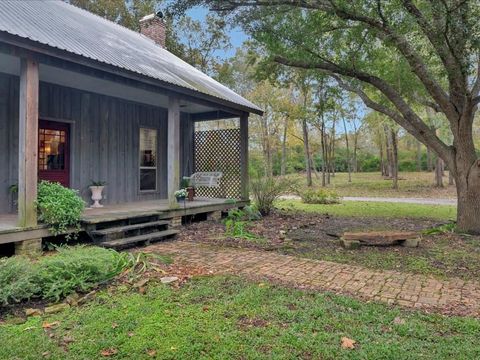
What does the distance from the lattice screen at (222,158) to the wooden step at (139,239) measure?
4.02 meters

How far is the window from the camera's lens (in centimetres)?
983

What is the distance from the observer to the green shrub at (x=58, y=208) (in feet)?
17.3

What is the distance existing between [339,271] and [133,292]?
2507mm

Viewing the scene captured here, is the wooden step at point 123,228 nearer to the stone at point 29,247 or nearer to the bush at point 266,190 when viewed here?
the stone at point 29,247

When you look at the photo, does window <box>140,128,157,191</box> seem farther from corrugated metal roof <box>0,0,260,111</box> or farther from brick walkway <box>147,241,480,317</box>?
brick walkway <box>147,241,480,317</box>

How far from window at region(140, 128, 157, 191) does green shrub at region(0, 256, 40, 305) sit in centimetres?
626

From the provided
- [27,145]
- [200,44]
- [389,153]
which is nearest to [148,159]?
[27,145]

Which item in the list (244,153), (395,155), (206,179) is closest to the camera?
(206,179)

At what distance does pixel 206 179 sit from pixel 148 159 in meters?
1.71

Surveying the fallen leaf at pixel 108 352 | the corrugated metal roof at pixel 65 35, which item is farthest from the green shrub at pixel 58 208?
the fallen leaf at pixel 108 352

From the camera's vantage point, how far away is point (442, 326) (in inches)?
118

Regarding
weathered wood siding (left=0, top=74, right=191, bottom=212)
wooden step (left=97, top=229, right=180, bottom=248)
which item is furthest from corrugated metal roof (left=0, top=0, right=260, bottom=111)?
wooden step (left=97, top=229, right=180, bottom=248)

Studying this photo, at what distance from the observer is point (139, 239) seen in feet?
19.7

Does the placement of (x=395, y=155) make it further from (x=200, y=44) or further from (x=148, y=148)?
(x=148, y=148)
